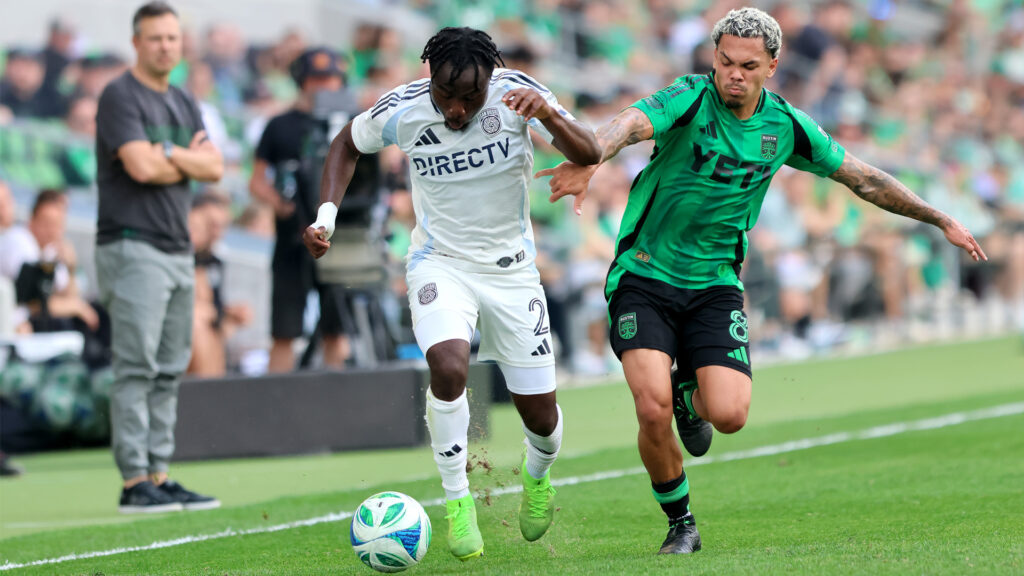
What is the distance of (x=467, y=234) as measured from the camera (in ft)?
21.8

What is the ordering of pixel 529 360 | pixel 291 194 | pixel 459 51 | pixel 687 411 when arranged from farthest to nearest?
pixel 291 194 < pixel 687 411 < pixel 529 360 < pixel 459 51

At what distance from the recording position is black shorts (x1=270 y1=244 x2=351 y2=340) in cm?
1187

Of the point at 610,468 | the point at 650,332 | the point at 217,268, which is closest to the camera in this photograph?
the point at 650,332

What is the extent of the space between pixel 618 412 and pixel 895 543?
7.58 meters

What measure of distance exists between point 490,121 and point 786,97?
56.5 ft

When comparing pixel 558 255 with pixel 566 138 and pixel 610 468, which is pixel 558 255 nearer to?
pixel 610 468

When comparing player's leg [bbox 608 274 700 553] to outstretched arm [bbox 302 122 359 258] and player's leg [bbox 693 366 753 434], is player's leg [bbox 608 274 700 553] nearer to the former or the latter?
player's leg [bbox 693 366 753 434]

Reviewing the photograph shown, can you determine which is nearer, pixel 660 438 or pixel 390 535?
pixel 390 535

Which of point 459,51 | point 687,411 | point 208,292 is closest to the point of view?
point 459,51

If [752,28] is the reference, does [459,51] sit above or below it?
below

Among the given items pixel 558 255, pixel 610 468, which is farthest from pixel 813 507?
pixel 558 255

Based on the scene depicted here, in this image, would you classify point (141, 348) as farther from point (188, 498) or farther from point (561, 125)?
point (561, 125)

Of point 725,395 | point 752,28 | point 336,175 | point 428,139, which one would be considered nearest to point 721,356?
point 725,395

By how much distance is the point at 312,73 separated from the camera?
1177cm
